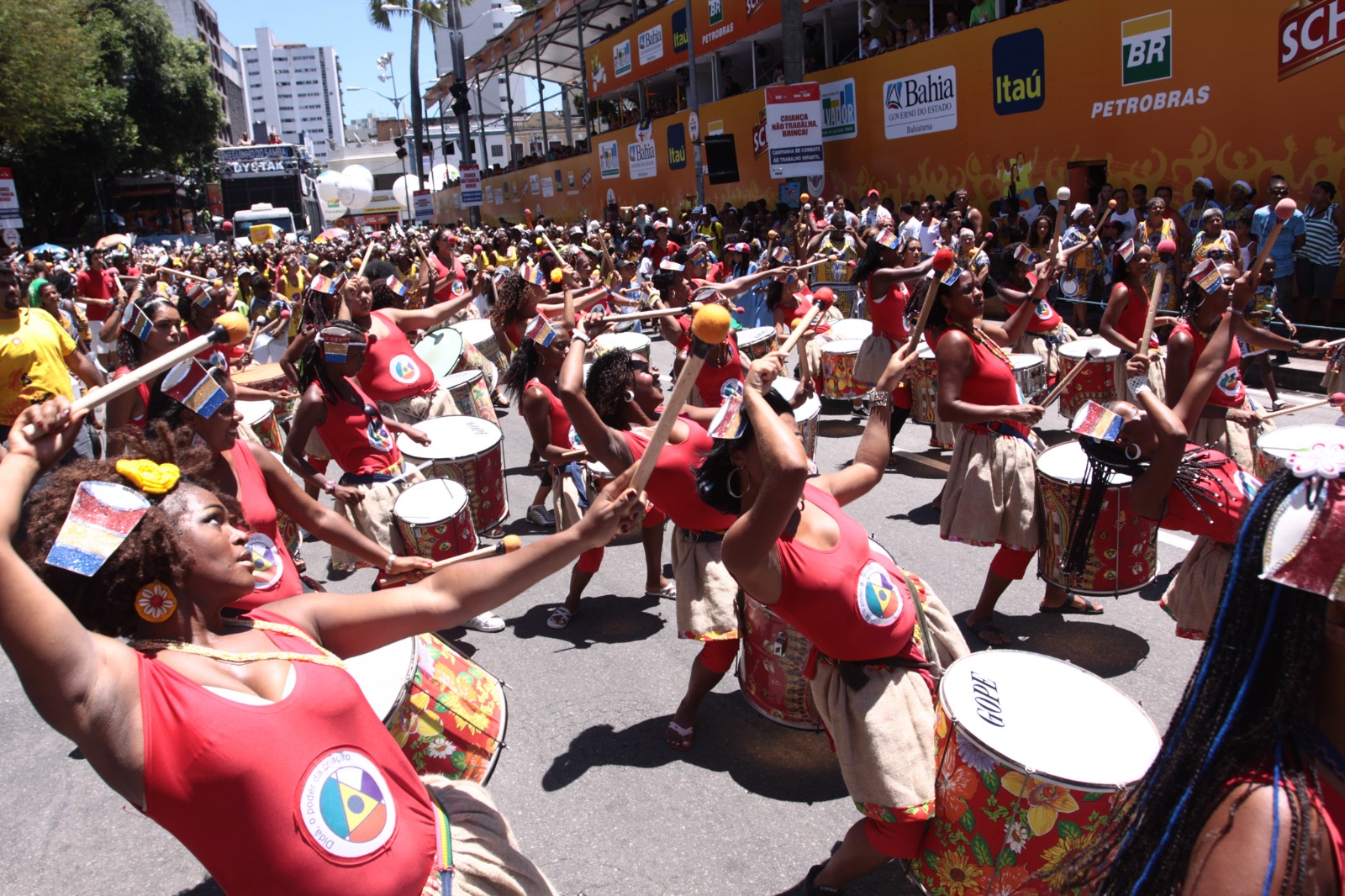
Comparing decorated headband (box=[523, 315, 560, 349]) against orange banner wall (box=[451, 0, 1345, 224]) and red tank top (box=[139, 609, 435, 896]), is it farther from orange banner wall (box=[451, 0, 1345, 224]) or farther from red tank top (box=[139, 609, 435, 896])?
orange banner wall (box=[451, 0, 1345, 224])

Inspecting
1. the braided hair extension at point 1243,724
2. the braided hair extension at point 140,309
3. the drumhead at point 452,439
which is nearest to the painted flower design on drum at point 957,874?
the braided hair extension at point 1243,724

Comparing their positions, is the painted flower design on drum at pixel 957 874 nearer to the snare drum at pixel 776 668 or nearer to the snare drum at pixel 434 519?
the snare drum at pixel 776 668

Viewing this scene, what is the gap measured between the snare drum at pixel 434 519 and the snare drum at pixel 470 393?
8.30 ft

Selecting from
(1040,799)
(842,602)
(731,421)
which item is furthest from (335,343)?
(1040,799)

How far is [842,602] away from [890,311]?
6058mm

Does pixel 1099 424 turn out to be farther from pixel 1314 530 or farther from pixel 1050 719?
pixel 1314 530

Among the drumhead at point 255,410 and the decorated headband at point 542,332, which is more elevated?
the decorated headband at point 542,332

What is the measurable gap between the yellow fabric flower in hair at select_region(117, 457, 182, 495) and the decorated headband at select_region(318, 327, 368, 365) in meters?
3.23

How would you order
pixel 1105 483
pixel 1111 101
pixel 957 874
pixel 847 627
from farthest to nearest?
pixel 1111 101, pixel 1105 483, pixel 847 627, pixel 957 874

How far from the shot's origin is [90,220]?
1892 inches

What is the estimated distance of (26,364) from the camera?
21.5 ft

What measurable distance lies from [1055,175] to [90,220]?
48506 millimetres

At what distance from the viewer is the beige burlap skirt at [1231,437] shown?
5047mm

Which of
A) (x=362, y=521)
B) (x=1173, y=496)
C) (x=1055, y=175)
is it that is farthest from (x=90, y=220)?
(x=1173, y=496)
